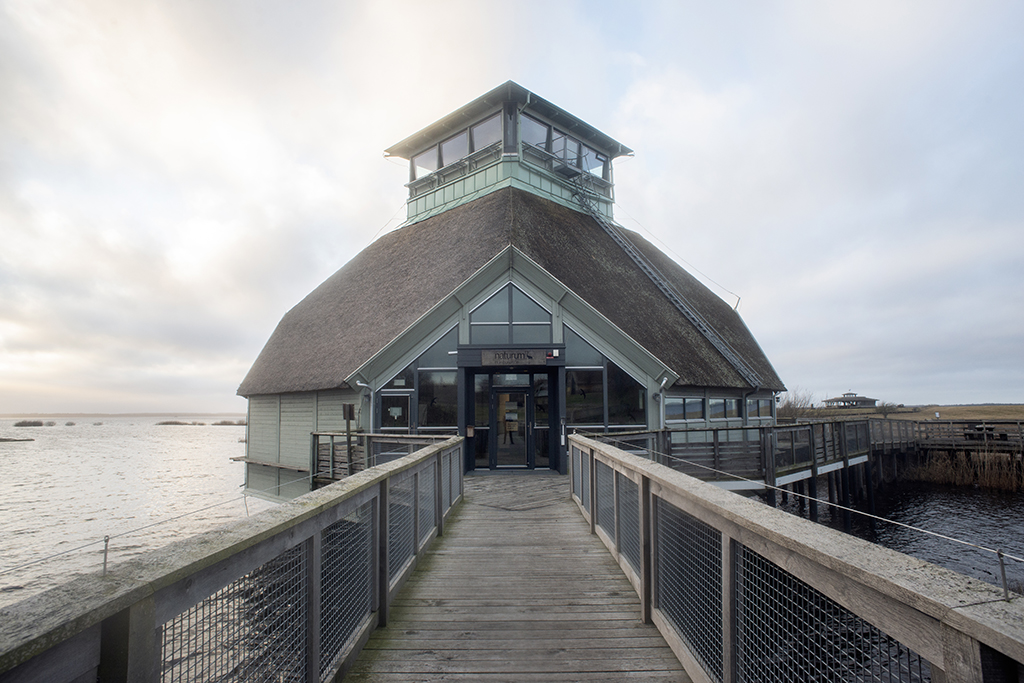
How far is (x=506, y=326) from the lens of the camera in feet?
53.9

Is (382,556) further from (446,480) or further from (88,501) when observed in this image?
(88,501)

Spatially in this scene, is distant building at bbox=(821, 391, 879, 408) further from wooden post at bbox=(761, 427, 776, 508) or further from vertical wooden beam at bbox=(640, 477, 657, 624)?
vertical wooden beam at bbox=(640, 477, 657, 624)

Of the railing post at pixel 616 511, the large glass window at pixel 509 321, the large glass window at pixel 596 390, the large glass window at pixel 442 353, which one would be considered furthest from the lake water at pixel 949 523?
the large glass window at pixel 442 353

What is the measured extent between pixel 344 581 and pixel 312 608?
2.55 feet

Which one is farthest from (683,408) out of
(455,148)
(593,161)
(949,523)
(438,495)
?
(455,148)

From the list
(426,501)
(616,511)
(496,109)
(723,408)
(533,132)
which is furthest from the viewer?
(533,132)

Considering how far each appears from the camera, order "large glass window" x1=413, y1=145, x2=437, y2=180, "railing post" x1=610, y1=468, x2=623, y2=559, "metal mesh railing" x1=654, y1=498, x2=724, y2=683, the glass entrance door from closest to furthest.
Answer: "metal mesh railing" x1=654, y1=498, x2=724, y2=683 < "railing post" x1=610, y1=468, x2=623, y2=559 < the glass entrance door < "large glass window" x1=413, y1=145, x2=437, y2=180

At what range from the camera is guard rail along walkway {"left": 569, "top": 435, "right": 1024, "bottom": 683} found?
5.63 feet

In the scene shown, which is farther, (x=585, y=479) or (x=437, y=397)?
(x=437, y=397)

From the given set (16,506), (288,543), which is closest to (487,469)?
(288,543)

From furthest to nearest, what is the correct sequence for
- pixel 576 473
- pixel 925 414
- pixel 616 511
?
pixel 925 414 < pixel 576 473 < pixel 616 511

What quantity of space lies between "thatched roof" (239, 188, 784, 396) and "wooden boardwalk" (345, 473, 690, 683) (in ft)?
34.4

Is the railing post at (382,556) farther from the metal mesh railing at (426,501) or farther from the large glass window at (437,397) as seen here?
the large glass window at (437,397)

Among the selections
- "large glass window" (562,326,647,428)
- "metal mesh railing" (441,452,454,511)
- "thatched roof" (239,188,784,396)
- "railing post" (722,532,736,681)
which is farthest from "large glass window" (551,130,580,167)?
"railing post" (722,532,736,681)
